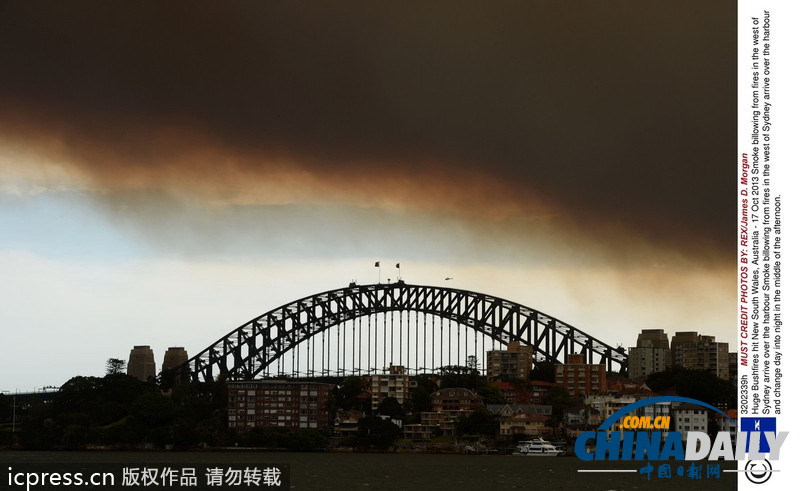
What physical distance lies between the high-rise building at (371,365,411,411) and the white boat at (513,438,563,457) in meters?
18.6

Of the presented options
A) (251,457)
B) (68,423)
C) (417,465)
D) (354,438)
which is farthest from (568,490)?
(68,423)

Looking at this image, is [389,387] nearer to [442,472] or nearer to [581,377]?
[581,377]

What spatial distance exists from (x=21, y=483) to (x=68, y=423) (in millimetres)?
57297

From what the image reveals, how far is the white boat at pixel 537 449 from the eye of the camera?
4090 inches

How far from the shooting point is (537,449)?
105 m

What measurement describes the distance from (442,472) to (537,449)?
2700 centimetres

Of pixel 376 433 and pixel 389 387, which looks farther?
pixel 389 387

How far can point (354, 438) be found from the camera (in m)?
113

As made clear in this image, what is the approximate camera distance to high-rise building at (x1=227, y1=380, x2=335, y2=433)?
119412 mm

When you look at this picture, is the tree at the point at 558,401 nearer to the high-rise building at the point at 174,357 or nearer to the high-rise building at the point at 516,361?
the high-rise building at the point at 516,361

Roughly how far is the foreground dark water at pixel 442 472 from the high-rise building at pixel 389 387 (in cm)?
1693

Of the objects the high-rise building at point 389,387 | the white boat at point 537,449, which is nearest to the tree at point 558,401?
the white boat at point 537,449

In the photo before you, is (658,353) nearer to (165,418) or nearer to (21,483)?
(165,418)

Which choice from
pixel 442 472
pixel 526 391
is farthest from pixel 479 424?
pixel 442 472
